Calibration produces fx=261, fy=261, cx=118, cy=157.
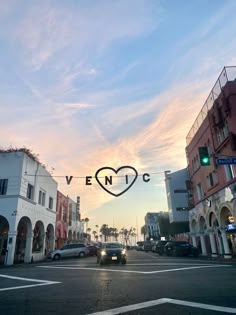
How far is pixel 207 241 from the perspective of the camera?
95.0 ft

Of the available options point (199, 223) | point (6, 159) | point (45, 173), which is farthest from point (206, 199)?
point (6, 159)

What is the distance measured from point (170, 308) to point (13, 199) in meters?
20.6

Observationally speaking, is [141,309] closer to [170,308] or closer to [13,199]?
[170,308]

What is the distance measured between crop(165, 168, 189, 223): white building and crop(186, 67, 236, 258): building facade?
1678cm

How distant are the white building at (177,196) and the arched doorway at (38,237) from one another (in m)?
26.0

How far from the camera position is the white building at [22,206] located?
23.0 meters

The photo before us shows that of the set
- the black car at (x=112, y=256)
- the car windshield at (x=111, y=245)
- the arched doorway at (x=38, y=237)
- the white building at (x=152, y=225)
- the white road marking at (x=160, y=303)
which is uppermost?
the white building at (x=152, y=225)

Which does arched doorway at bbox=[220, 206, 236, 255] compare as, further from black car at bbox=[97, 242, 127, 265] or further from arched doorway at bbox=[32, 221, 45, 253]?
arched doorway at bbox=[32, 221, 45, 253]

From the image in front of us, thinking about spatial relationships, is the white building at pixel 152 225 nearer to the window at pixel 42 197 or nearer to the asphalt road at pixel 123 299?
the window at pixel 42 197

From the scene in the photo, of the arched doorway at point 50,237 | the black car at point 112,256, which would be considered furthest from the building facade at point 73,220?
the black car at point 112,256

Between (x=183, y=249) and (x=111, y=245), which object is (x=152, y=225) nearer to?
(x=183, y=249)

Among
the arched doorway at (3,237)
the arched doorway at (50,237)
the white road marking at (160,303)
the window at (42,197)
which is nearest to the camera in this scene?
the white road marking at (160,303)

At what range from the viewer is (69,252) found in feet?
98.7

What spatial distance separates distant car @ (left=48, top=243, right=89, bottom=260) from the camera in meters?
29.0
